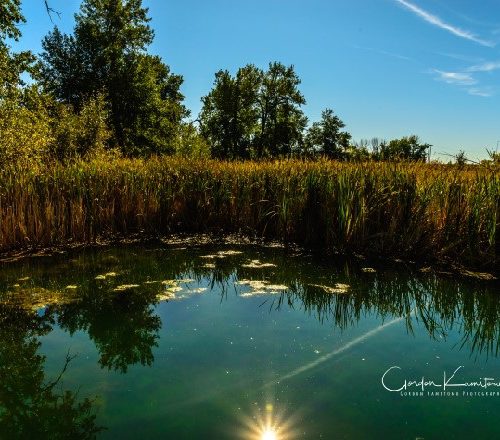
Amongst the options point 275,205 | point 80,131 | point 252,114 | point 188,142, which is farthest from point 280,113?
point 275,205

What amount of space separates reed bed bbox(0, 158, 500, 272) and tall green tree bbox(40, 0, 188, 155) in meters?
19.8

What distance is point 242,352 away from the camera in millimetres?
3408

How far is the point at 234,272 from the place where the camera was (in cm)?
591

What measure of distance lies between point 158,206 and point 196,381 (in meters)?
5.68

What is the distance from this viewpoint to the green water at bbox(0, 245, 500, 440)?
2498 mm

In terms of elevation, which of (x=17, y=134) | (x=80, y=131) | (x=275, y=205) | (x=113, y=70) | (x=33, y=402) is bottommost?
(x=33, y=402)

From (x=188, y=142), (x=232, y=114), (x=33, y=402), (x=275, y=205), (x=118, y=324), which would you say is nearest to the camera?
(x=33, y=402)

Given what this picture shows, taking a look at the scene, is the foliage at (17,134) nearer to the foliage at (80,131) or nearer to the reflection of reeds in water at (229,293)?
the foliage at (80,131)

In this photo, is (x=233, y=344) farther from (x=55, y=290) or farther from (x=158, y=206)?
(x=158, y=206)

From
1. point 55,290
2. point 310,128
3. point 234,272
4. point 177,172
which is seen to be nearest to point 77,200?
point 177,172

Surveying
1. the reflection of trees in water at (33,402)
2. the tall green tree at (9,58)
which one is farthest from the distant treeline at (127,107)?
the reflection of trees in water at (33,402)

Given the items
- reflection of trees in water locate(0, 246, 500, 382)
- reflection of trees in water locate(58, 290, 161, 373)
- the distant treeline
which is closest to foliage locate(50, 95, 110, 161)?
the distant treeline

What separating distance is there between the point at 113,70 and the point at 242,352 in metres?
28.2

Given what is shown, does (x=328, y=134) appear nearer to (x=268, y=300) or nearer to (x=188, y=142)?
(x=188, y=142)
